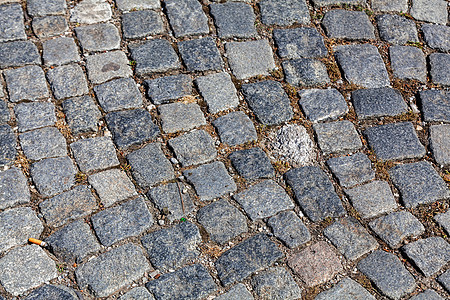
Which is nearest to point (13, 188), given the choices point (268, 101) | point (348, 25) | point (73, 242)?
point (73, 242)

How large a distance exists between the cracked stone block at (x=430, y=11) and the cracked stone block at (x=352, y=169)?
5.34ft

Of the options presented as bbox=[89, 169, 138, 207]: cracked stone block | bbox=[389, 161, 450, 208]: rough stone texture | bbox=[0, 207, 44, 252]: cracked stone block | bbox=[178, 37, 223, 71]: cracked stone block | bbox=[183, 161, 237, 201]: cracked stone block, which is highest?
bbox=[178, 37, 223, 71]: cracked stone block

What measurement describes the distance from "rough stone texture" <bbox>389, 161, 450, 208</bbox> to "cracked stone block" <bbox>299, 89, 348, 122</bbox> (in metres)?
0.55

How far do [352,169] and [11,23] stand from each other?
2.64 metres

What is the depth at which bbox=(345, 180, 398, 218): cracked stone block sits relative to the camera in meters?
3.26

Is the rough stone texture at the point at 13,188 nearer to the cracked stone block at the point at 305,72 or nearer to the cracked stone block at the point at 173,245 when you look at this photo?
the cracked stone block at the point at 173,245

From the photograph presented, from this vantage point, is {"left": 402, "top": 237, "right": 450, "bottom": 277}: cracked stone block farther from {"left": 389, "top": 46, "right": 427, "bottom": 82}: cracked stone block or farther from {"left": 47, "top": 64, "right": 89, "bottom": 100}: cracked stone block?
{"left": 47, "top": 64, "right": 89, "bottom": 100}: cracked stone block

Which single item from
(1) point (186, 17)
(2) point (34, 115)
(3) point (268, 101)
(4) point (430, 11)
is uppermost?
(4) point (430, 11)

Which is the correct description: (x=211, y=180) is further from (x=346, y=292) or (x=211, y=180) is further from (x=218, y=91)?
(x=346, y=292)

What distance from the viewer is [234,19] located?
413 cm

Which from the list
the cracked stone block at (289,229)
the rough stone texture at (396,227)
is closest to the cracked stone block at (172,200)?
the cracked stone block at (289,229)

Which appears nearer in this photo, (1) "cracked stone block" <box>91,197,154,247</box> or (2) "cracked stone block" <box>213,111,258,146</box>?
(1) "cracked stone block" <box>91,197,154,247</box>

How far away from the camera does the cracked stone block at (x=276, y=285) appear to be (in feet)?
9.35

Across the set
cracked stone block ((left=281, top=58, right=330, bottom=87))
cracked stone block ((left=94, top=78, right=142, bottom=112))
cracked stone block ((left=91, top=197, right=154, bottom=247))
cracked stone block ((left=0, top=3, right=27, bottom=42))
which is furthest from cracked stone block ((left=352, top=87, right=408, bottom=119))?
cracked stone block ((left=0, top=3, right=27, bottom=42))
